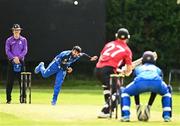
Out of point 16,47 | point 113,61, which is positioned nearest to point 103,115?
point 113,61

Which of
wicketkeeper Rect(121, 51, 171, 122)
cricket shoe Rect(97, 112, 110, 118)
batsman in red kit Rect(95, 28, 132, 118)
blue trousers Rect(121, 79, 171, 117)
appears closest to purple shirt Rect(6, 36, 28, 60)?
batsman in red kit Rect(95, 28, 132, 118)

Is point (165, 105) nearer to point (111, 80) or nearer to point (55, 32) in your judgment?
point (111, 80)

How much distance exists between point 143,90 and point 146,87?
0.27 feet

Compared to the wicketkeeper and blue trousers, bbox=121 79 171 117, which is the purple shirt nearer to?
the wicketkeeper

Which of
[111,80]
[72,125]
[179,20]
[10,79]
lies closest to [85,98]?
[10,79]

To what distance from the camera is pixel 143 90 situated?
1396 centimetres

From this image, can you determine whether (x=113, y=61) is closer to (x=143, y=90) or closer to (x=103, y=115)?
(x=103, y=115)

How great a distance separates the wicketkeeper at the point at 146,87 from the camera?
1390 cm

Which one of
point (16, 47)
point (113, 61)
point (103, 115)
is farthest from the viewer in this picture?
point (16, 47)

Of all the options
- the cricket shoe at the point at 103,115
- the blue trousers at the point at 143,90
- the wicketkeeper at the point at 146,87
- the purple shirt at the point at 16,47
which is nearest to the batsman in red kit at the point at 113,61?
the cricket shoe at the point at 103,115

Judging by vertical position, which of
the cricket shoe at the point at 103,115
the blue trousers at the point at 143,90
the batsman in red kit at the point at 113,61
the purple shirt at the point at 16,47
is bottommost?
the cricket shoe at the point at 103,115

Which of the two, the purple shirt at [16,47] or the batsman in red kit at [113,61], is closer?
the batsman in red kit at [113,61]

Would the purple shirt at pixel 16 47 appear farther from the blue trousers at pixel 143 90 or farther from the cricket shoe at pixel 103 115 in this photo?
the blue trousers at pixel 143 90

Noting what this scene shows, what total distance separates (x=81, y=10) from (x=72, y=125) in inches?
904
